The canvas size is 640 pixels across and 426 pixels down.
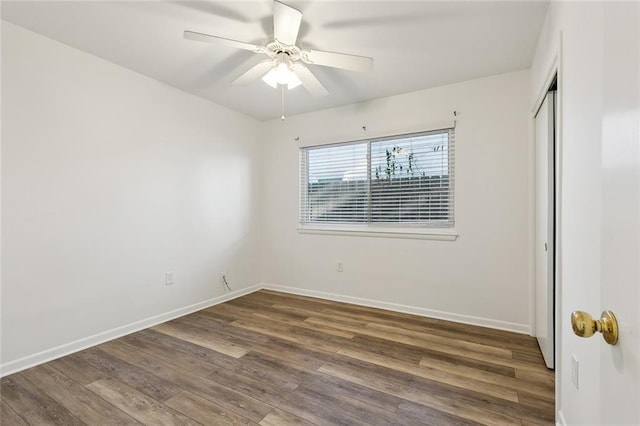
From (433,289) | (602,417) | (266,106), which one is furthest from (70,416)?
(266,106)

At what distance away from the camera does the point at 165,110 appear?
3100mm

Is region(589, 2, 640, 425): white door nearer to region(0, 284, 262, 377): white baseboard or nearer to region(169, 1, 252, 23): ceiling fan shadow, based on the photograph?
region(169, 1, 252, 23): ceiling fan shadow

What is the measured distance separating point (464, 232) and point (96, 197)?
346cm

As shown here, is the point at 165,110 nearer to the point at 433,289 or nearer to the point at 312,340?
the point at 312,340

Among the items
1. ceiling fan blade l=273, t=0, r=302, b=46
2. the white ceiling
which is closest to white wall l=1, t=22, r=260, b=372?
the white ceiling

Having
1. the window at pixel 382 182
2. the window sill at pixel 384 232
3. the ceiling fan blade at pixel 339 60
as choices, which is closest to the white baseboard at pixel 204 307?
the window sill at pixel 384 232

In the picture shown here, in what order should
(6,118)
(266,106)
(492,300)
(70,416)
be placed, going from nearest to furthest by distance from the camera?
(70,416) → (6,118) → (492,300) → (266,106)

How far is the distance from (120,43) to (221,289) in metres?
2.73

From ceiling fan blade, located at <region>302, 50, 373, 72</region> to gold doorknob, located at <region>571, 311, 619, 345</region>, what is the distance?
1905 millimetres

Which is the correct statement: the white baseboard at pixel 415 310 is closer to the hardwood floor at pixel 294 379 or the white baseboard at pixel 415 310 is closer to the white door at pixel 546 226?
the hardwood floor at pixel 294 379

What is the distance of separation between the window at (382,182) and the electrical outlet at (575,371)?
1824 millimetres

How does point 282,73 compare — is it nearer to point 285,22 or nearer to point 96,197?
point 285,22

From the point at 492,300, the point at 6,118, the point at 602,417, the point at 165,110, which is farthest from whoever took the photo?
the point at 165,110

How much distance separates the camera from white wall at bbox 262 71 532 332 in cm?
278
